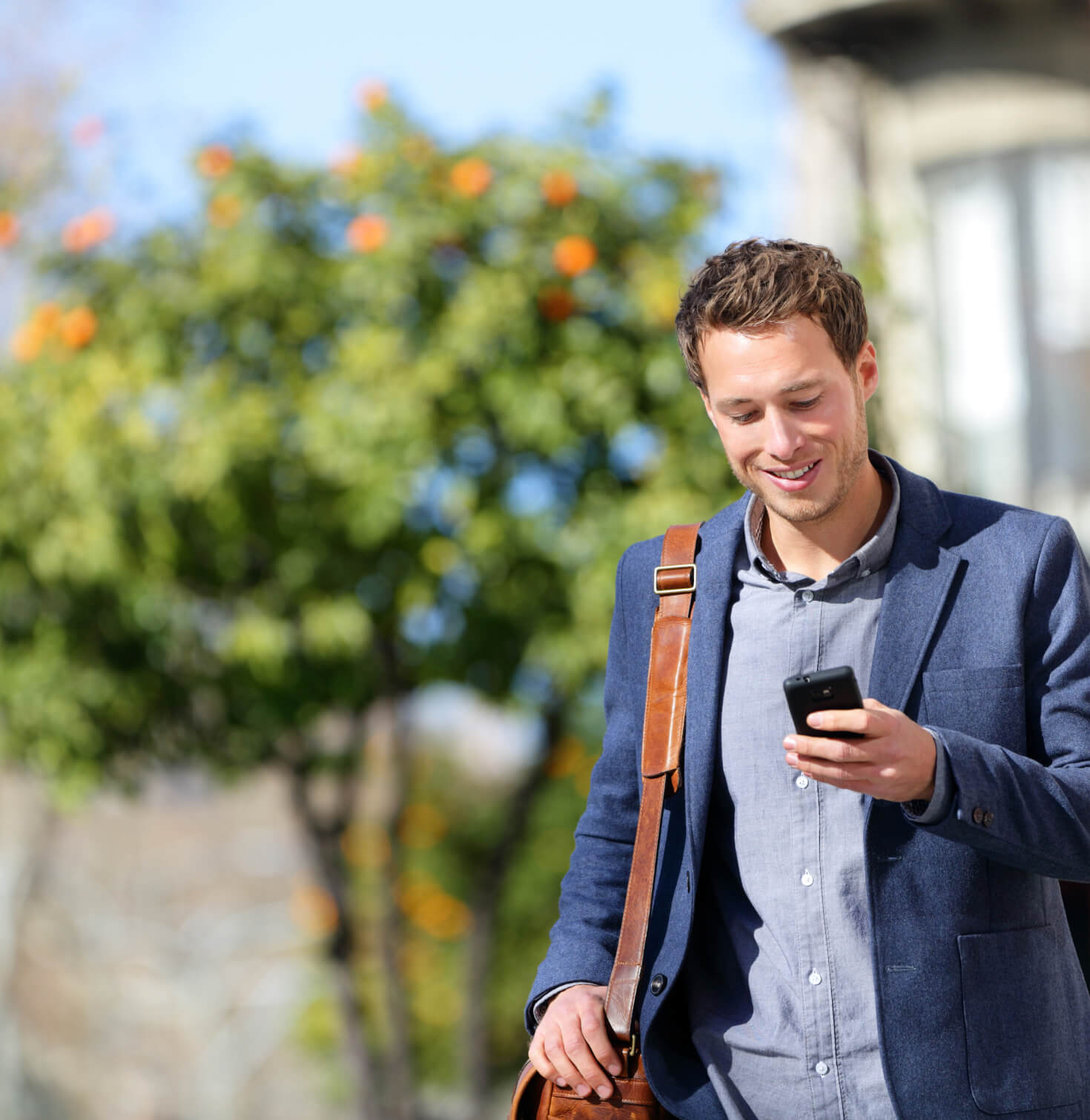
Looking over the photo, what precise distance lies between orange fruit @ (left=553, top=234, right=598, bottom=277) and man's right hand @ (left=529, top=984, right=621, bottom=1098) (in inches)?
119

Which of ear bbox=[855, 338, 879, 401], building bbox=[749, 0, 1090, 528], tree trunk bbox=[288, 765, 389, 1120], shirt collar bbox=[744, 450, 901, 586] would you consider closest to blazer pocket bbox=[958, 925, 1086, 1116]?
shirt collar bbox=[744, 450, 901, 586]

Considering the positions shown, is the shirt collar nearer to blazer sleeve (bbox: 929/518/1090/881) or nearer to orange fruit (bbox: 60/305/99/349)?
blazer sleeve (bbox: 929/518/1090/881)

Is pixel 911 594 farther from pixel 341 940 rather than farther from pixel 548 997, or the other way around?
pixel 341 940

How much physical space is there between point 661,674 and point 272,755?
12.7 ft

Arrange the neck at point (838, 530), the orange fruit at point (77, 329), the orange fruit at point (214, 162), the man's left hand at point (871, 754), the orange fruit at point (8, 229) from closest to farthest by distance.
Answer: the man's left hand at point (871, 754) → the neck at point (838, 530) → the orange fruit at point (77, 329) → the orange fruit at point (214, 162) → the orange fruit at point (8, 229)

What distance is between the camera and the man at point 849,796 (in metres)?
1.70

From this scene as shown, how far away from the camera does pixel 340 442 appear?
462cm

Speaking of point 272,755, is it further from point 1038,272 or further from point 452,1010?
point 1038,272

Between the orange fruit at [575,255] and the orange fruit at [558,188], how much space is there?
167 millimetres

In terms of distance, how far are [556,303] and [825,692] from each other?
3240mm

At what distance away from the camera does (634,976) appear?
189cm

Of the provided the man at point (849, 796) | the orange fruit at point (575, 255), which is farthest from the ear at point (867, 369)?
the orange fruit at point (575, 255)

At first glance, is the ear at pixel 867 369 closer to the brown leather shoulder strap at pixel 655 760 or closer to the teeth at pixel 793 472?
the teeth at pixel 793 472

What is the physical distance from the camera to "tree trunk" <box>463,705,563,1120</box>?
5.73m
